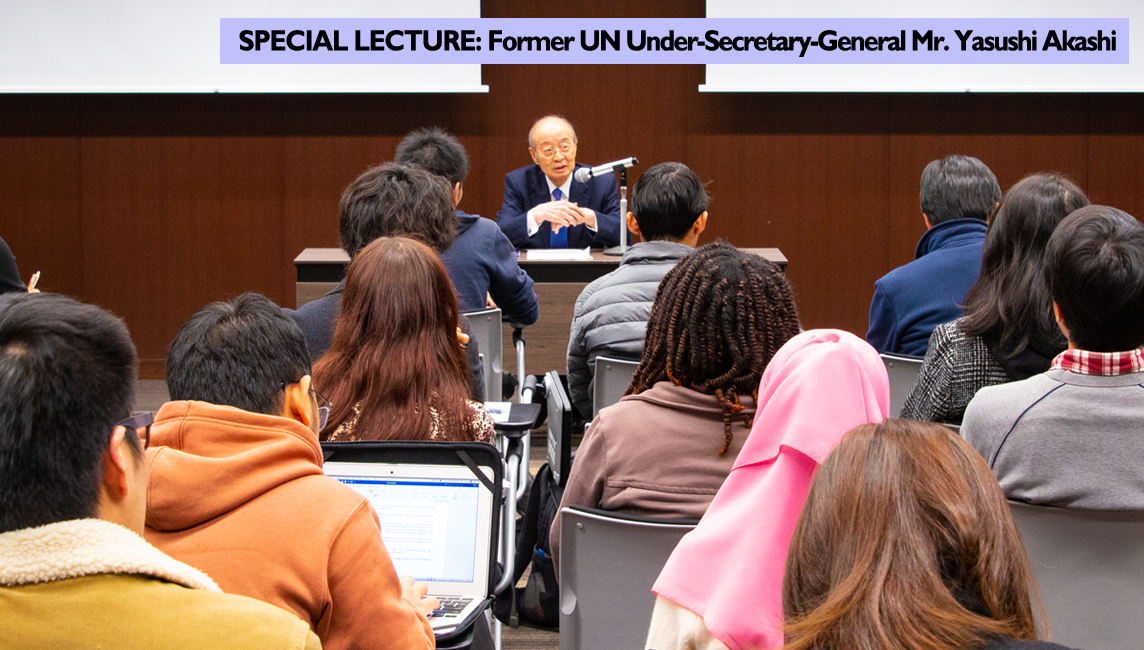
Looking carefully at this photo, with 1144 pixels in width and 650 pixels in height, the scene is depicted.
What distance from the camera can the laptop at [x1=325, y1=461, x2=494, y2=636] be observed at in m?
1.83

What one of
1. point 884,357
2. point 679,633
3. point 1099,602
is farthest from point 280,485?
point 884,357

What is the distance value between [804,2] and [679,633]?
5172 millimetres

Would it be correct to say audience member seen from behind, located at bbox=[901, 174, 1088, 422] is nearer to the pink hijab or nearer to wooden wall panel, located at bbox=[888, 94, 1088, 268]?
the pink hijab

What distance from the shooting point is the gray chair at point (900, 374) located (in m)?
2.78

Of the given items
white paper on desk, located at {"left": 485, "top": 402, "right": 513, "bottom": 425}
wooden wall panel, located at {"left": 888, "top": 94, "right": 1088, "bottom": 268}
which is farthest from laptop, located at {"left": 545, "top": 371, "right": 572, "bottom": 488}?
wooden wall panel, located at {"left": 888, "top": 94, "right": 1088, "bottom": 268}

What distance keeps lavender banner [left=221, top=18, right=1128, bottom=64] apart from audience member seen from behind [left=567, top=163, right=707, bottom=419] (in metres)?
2.92

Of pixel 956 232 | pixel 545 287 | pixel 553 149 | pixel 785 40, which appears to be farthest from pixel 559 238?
pixel 956 232

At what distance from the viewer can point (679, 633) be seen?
4.27 feet

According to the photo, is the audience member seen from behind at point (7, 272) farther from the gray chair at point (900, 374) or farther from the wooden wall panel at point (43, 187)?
the gray chair at point (900, 374)

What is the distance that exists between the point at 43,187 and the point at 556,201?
3.11 m

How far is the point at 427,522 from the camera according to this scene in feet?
6.06

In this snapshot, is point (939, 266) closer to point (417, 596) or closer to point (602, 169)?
point (417, 596)

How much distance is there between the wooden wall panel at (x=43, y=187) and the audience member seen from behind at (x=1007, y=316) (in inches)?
211

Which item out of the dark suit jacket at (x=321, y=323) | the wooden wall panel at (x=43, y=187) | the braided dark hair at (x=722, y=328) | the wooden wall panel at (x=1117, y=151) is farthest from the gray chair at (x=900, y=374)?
the wooden wall panel at (x=43, y=187)
